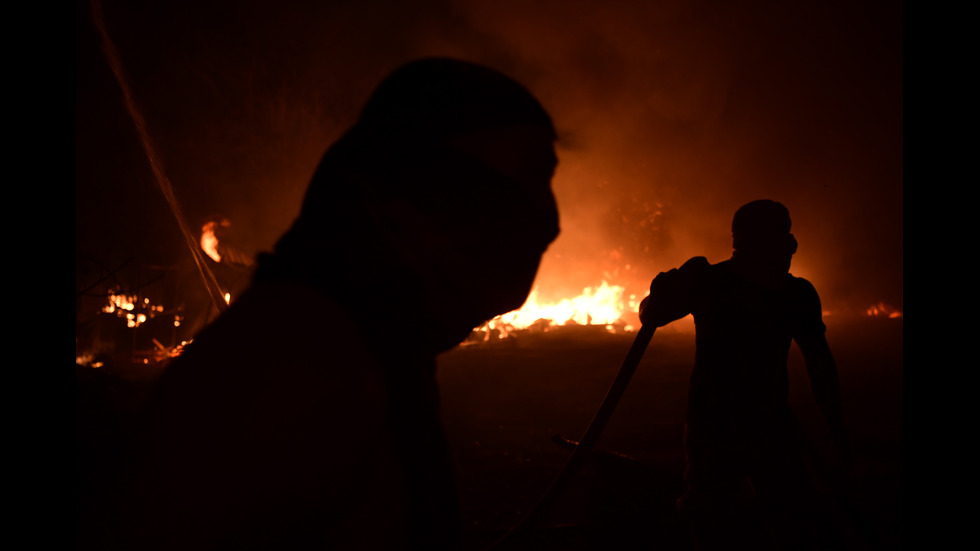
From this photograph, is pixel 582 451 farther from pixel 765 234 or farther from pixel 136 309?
pixel 136 309

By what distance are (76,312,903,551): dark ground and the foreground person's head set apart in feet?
3.36

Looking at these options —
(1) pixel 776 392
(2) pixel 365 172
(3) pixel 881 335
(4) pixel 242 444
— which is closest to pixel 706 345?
(1) pixel 776 392

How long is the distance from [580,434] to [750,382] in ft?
15.5

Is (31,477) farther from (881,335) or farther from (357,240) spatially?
(881,335)

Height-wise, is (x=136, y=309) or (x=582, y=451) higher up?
(x=136, y=309)

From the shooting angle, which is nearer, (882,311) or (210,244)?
(210,244)

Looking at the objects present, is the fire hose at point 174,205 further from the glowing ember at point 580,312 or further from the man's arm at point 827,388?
the glowing ember at point 580,312

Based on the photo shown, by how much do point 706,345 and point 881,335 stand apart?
22.6 m

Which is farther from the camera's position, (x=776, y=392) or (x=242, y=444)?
(x=776, y=392)

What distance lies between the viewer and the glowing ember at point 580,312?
20328 mm

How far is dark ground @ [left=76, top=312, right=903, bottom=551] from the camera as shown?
2.83 metres

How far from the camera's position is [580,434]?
705 centimetres

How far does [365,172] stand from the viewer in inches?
40.4

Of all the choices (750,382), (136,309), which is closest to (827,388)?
(750,382)
